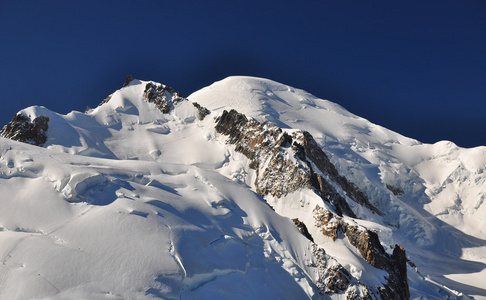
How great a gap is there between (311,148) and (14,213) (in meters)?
55.7

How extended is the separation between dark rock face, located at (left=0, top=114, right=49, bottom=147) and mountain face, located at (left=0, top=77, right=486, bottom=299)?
0.69 ft

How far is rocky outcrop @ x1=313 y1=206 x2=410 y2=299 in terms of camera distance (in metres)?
40.2

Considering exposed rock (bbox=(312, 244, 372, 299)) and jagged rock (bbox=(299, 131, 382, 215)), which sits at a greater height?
exposed rock (bbox=(312, 244, 372, 299))

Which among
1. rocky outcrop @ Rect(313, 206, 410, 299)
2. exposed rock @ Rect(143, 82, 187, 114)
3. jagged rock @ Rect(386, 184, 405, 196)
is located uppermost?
exposed rock @ Rect(143, 82, 187, 114)

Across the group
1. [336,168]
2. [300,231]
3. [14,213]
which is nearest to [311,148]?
[336,168]

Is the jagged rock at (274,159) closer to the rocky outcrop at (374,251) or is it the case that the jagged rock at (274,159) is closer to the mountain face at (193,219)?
the mountain face at (193,219)

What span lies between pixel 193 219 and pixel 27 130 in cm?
3653

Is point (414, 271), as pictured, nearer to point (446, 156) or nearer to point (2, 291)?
point (2, 291)

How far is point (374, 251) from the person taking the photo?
41625 millimetres

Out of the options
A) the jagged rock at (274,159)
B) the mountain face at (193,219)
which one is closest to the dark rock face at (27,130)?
the mountain face at (193,219)

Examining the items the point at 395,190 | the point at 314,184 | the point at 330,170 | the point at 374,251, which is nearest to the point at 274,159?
the point at 314,184

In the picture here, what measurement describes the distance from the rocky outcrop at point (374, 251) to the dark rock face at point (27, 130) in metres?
39.5

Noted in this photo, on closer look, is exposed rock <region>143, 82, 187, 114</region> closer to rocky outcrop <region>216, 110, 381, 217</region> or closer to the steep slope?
the steep slope

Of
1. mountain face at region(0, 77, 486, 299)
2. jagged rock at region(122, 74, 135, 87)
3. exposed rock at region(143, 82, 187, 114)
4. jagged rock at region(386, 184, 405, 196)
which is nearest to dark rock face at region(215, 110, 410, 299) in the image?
mountain face at region(0, 77, 486, 299)
